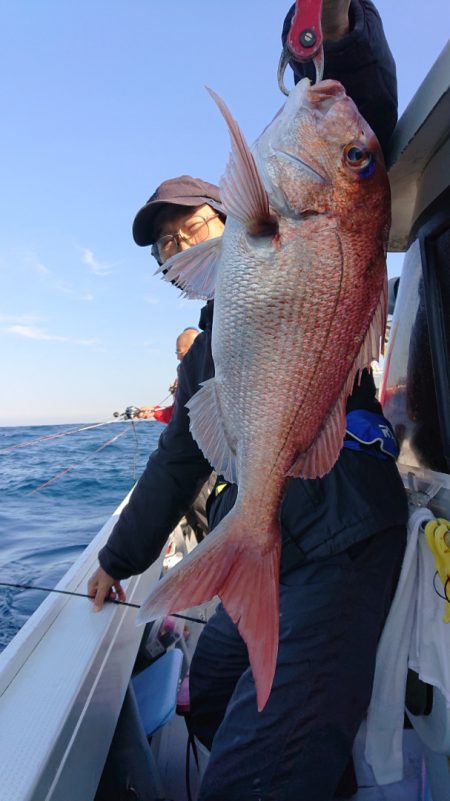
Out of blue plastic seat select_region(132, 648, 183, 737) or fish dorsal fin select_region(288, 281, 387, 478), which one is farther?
blue plastic seat select_region(132, 648, 183, 737)

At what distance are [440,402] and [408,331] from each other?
1.85 feet

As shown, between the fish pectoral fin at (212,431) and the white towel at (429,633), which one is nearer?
the fish pectoral fin at (212,431)

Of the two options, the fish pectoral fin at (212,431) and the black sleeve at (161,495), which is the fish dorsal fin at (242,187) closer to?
the fish pectoral fin at (212,431)

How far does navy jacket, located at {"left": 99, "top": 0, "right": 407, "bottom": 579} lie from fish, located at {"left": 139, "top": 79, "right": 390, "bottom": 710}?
233 millimetres

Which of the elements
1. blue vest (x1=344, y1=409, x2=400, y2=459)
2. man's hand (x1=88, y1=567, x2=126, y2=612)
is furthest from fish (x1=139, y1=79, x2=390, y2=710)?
man's hand (x1=88, y1=567, x2=126, y2=612)

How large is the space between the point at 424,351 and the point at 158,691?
2.01 meters

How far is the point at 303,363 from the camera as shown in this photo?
1.13 meters

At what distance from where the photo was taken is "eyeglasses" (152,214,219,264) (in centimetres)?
193

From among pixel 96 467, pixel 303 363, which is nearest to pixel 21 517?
pixel 96 467

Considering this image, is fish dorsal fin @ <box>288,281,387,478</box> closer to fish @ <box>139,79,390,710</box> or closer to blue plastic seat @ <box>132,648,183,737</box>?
fish @ <box>139,79,390,710</box>

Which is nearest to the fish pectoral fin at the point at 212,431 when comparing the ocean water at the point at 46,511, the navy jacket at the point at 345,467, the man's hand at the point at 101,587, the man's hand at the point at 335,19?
the navy jacket at the point at 345,467

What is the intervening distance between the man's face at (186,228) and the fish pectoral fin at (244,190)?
86 centimetres

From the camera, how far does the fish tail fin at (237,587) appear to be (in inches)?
42.6

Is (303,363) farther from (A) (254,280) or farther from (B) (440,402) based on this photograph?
(B) (440,402)
